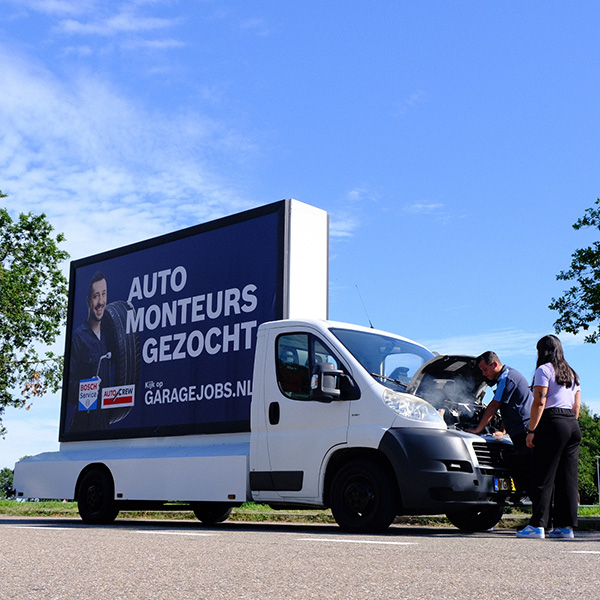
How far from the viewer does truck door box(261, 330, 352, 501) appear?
870 cm

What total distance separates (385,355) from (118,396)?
12.8 feet

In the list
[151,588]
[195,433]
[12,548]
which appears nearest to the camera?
[151,588]

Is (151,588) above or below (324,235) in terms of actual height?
below

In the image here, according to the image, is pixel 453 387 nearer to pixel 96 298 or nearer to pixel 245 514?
pixel 96 298

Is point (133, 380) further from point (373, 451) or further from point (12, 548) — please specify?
point (12, 548)

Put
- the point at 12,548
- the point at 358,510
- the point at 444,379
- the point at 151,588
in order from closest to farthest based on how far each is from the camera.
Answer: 1. the point at 151,588
2. the point at 12,548
3. the point at 358,510
4. the point at 444,379

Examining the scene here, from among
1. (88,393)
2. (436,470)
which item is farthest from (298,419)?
(88,393)

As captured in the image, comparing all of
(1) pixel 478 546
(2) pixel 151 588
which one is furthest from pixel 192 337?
(2) pixel 151 588

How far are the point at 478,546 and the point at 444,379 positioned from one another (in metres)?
2.70

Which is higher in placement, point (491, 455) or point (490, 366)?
point (490, 366)

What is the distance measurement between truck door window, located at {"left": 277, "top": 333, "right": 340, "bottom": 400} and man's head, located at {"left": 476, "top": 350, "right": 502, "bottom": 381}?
146cm

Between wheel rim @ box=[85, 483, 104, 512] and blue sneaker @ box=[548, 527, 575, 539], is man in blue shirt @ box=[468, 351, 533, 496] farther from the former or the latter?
wheel rim @ box=[85, 483, 104, 512]

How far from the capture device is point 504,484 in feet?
28.0

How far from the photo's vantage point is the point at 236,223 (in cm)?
1052
